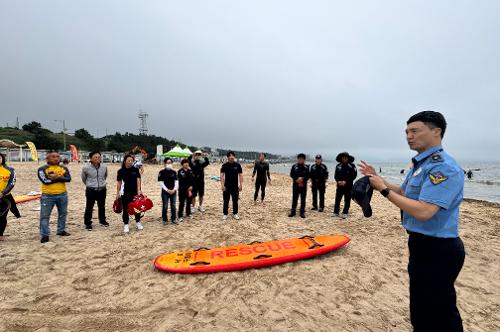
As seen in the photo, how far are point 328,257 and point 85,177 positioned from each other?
21.4 feet

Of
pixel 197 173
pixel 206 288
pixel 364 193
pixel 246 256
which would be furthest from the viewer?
pixel 197 173

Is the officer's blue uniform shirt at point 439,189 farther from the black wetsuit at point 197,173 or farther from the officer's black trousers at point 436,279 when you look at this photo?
the black wetsuit at point 197,173

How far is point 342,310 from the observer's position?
338cm

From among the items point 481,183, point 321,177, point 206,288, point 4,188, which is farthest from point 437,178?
point 481,183

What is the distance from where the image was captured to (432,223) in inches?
74.4

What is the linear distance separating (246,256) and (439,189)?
12.1ft

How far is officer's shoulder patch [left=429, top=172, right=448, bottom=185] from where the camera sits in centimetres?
180

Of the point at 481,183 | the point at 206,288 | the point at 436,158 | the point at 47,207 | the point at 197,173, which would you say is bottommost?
the point at 481,183

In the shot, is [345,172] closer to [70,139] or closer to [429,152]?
[429,152]

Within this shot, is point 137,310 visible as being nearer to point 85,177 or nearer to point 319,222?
point 85,177

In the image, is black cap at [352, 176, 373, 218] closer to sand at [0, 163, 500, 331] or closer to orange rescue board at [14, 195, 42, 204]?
sand at [0, 163, 500, 331]

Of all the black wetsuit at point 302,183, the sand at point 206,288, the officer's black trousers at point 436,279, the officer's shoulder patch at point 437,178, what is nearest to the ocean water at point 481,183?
the black wetsuit at point 302,183

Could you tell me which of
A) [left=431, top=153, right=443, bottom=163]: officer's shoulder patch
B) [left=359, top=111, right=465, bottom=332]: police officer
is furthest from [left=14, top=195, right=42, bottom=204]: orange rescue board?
[left=431, top=153, right=443, bottom=163]: officer's shoulder patch

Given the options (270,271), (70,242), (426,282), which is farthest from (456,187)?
(70,242)
